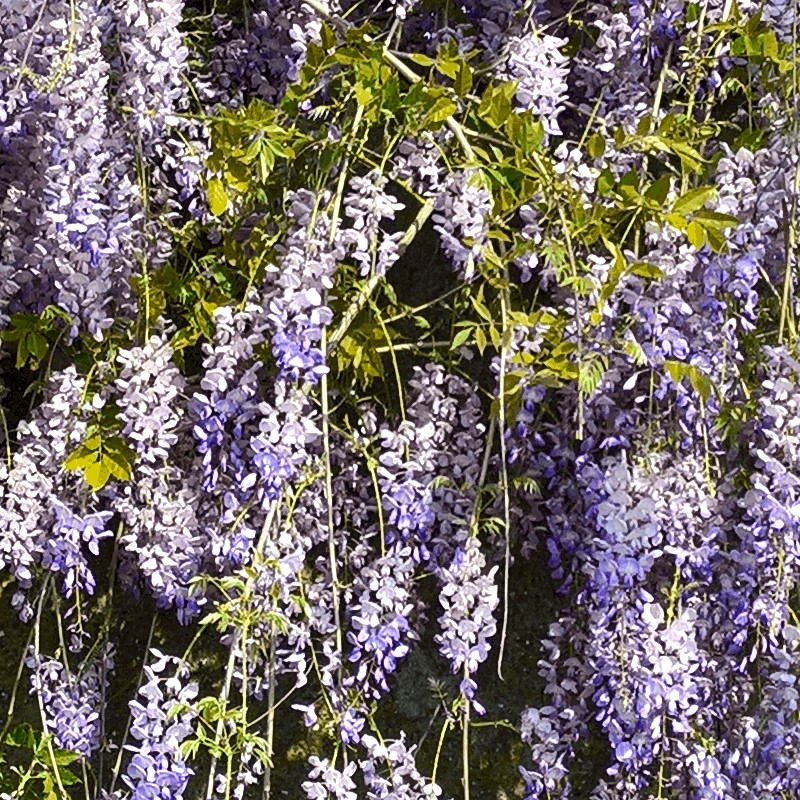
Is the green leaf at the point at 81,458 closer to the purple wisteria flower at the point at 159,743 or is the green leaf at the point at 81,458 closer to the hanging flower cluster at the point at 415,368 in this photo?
the hanging flower cluster at the point at 415,368

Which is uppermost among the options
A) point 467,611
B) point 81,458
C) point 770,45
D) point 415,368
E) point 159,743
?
point 770,45

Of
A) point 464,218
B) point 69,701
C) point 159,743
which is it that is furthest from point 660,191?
point 69,701

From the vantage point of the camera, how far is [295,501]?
5.84ft

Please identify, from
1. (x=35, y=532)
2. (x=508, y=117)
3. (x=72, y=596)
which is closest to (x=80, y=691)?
(x=72, y=596)

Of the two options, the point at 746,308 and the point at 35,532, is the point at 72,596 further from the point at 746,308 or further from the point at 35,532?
the point at 746,308

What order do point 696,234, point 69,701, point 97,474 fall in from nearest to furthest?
point 696,234 → point 97,474 → point 69,701

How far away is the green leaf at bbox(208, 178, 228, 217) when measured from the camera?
71.9 inches

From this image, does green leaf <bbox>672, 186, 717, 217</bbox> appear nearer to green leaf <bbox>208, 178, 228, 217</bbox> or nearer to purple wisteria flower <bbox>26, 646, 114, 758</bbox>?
green leaf <bbox>208, 178, 228, 217</bbox>

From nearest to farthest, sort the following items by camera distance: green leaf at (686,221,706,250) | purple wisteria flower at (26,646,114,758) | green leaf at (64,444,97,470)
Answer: green leaf at (686,221,706,250), green leaf at (64,444,97,470), purple wisteria flower at (26,646,114,758)

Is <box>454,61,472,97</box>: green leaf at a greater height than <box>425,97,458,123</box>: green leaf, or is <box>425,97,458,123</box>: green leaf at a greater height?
<box>454,61,472,97</box>: green leaf

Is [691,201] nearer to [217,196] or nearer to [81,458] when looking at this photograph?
[217,196]

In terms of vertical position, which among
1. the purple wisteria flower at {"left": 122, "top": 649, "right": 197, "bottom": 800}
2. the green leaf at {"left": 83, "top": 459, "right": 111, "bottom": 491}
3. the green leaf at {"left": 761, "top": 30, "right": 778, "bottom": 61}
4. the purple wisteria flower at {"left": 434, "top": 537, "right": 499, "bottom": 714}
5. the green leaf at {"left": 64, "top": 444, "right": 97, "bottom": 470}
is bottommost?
the purple wisteria flower at {"left": 122, "top": 649, "right": 197, "bottom": 800}

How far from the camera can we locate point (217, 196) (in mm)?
1826

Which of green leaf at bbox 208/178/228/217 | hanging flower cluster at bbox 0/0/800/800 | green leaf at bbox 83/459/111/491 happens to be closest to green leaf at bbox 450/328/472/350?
hanging flower cluster at bbox 0/0/800/800
